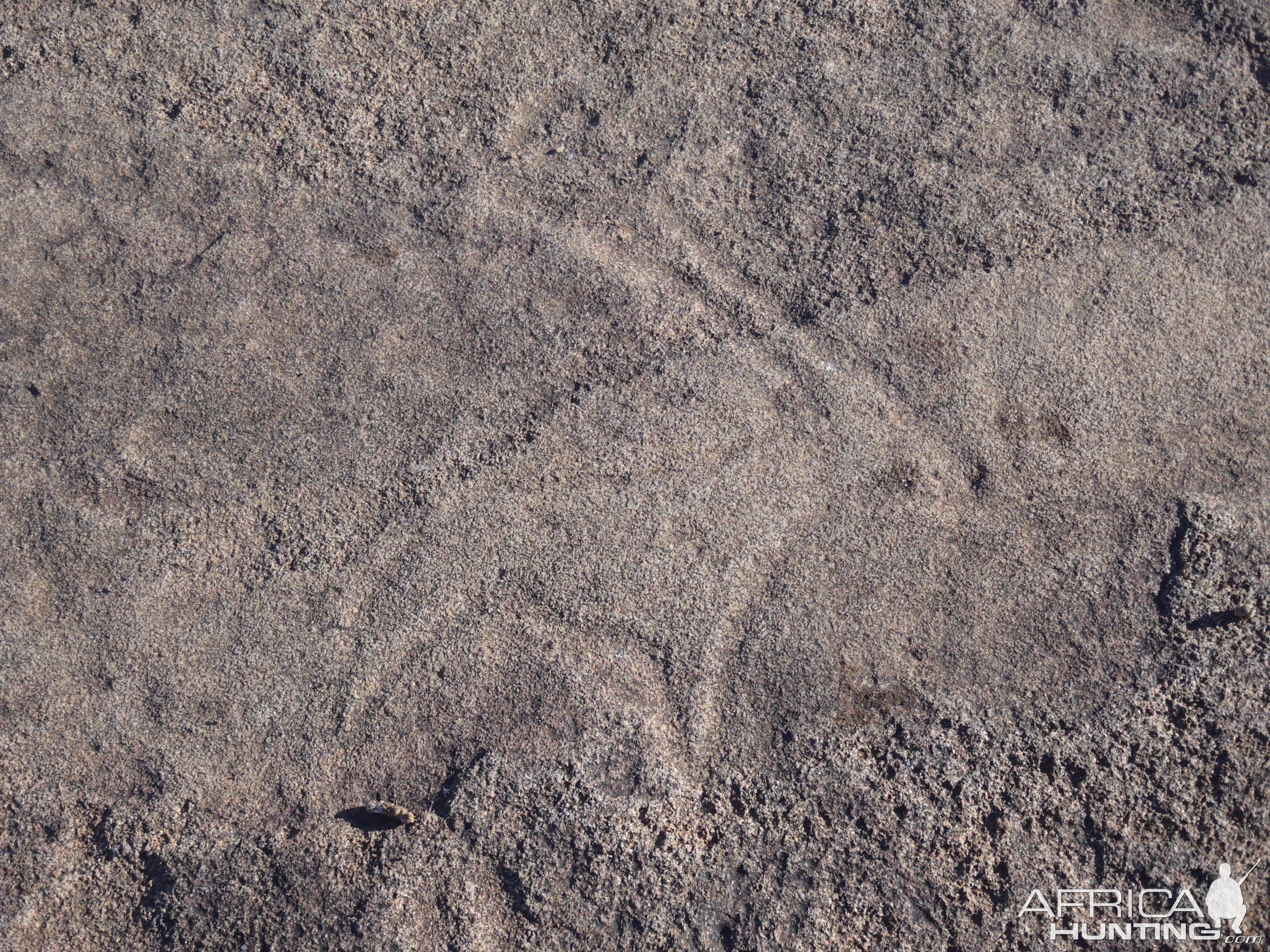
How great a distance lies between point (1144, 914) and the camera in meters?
1.36

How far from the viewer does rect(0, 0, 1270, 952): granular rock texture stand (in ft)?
4.64

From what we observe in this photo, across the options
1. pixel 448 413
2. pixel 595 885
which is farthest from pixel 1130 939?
pixel 448 413

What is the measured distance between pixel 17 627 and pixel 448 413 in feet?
2.60

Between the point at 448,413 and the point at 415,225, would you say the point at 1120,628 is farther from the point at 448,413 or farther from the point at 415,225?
the point at 415,225

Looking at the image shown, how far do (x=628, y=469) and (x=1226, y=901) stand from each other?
1098 millimetres

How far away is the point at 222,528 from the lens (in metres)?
1.63

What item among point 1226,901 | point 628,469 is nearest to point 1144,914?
point 1226,901

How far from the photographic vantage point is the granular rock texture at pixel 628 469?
4.64 feet

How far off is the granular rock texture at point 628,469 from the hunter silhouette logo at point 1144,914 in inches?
1.0

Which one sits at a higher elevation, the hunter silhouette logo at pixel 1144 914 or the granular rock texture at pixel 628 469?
the granular rock texture at pixel 628 469

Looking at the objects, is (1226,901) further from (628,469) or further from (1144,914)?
(628,469)

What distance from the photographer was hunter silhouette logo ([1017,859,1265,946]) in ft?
4.42

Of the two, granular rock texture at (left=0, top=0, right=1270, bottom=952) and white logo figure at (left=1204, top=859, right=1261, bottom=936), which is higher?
granular rock texture at (left=0, top=0, right=1270, bottom=952)

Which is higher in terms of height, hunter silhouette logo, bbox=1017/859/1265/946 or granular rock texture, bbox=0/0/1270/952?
granular rock texture, bbox=0/0/1270/952
